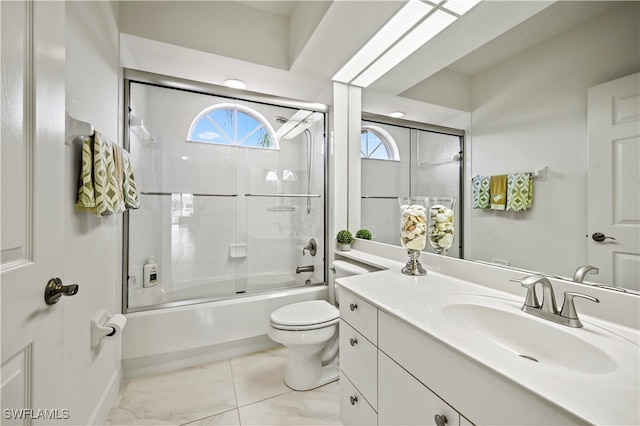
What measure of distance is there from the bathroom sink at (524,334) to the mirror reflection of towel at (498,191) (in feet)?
1.39

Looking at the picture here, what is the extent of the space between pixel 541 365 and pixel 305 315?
133 centimetres

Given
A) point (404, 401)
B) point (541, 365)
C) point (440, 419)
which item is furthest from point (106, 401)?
point (541, 365)

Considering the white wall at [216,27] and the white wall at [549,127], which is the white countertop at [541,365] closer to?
the white wall at [549,127]

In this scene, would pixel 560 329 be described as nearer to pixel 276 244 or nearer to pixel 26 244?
pixel 26 244

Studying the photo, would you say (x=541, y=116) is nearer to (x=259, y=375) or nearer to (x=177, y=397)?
(x=259, y=375)

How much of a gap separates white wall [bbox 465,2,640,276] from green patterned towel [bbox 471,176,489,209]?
3 centimetres

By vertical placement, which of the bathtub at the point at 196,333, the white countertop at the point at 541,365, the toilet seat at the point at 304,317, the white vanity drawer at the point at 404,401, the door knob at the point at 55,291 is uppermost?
the door knob at the point at 55,291

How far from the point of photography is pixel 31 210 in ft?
2.05

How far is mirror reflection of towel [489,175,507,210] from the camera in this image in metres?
1.13

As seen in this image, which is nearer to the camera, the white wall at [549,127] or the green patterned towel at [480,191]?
the white wall at [549,127]

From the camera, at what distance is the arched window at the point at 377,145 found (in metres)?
1.89

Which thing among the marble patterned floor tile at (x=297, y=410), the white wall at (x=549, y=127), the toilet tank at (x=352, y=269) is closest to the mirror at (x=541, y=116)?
the white wall at (x=549, y=127)

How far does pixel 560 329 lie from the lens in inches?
29.5

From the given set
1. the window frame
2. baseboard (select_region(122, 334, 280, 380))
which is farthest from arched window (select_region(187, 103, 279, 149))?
baseboard (select_region(122, 334, 280, 380))
